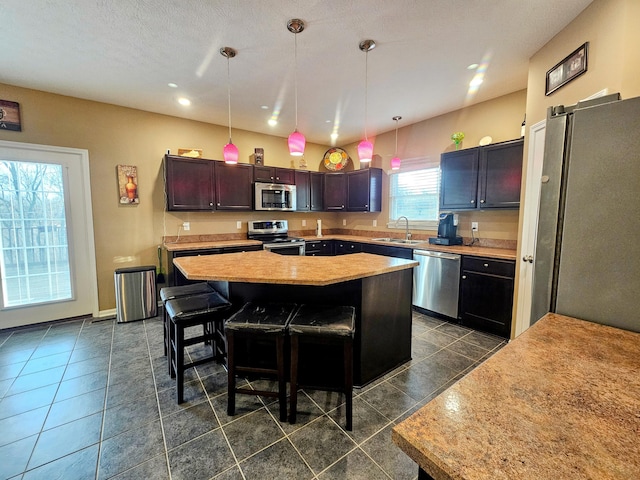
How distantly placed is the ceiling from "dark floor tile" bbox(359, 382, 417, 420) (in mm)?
2784

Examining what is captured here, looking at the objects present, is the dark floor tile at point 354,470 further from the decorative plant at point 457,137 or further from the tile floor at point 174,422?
the decorative plant at point 457,137

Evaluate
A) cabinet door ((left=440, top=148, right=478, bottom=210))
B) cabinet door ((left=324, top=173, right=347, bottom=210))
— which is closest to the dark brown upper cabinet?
cabinet door ((left=440, top=148, right=478, bottom=210))

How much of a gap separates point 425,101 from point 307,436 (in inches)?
147

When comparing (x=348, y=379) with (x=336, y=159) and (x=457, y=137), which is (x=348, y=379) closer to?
(x=457, y=137)

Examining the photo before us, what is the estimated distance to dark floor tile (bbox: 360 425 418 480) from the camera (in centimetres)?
143

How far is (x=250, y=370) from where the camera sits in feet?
5.95

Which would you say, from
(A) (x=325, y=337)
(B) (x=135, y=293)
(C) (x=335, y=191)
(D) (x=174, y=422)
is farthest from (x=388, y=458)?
(C) (x=335, y=191)

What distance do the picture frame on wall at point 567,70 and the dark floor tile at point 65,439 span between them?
4049 mm

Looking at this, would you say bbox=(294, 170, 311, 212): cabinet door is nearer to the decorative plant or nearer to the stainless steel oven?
the stainless steel oven

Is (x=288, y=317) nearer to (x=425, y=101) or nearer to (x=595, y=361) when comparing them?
(x=595, y=361)

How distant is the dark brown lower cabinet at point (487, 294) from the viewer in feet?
9.37

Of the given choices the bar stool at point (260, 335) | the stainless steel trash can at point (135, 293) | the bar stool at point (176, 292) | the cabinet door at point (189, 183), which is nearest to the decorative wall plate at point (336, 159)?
the cabinet door at point (189, 183)

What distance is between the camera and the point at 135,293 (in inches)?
136

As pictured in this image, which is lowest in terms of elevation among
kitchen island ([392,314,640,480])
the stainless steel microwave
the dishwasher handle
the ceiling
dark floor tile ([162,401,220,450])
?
dark floor tile ([162,401,220,450])
